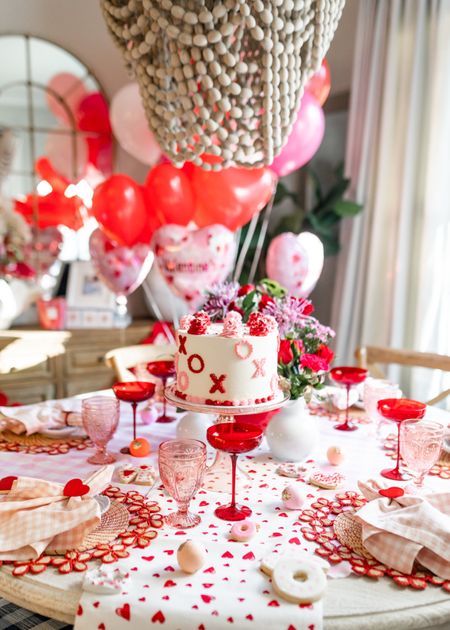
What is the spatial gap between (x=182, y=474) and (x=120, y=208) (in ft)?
5.29

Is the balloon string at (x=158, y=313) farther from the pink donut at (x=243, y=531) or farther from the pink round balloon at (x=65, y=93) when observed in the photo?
the pink donut at (x=243, y=531)

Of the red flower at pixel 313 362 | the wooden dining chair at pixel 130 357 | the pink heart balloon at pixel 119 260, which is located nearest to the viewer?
the red flower at pixel 313 362

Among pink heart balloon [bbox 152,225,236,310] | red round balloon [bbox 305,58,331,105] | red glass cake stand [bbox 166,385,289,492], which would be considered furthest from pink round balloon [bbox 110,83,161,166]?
red glass cake stand [bbox 166,385,289,492]

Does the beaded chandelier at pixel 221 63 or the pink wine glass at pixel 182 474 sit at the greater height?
the beaded chandelier at pixel 221 63

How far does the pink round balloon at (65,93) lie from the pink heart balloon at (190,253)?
1.61m

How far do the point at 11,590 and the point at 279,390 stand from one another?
71 cm

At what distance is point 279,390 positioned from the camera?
51.8 inches

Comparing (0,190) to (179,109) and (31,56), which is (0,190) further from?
(179,109)

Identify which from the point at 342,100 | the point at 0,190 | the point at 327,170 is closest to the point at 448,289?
the point at 327,170

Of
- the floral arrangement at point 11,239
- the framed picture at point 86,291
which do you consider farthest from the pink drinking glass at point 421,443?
the floral arrangement at point 11,239

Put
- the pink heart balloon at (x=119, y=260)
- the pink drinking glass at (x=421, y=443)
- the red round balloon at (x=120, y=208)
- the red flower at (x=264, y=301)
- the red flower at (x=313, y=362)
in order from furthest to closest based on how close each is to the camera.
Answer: the pink heart balloon at (x=119, y=260) → the red round balloon at (x=120, y=208) → the red flower at (x=264, y=301) → the red flower at (x=313, y=362) → the pink drinking glass at (x=421, y=443)

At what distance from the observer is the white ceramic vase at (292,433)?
1326 millimetres

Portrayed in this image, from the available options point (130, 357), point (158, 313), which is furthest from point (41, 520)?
point (158, 313)

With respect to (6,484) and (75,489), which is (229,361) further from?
(6,484)
